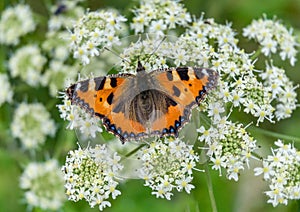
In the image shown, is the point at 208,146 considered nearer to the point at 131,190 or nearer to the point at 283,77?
the point at 283,77

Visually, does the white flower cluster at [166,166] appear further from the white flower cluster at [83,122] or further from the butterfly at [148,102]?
the white flower cluster at [83,122]

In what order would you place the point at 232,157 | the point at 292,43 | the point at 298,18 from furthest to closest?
the point at 298,18 < the point at 292,43 < the point at 232,157

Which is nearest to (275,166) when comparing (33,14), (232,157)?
(232,157)

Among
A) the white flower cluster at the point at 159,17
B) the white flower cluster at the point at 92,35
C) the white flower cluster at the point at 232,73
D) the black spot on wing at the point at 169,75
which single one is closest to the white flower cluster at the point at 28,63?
the white flower cluster at the point at 92,35

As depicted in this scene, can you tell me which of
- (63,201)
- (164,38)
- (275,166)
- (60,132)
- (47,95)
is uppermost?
(47,95)

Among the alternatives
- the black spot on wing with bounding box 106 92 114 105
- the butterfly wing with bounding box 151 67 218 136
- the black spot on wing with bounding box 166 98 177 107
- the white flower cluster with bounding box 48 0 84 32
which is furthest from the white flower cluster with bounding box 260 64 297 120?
the white flower cluster with bounding box 48 0 84 32

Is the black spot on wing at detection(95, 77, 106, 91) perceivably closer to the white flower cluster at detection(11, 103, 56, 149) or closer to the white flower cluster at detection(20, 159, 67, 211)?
the white flower cluster at detection(20, 159, 67, 211)
